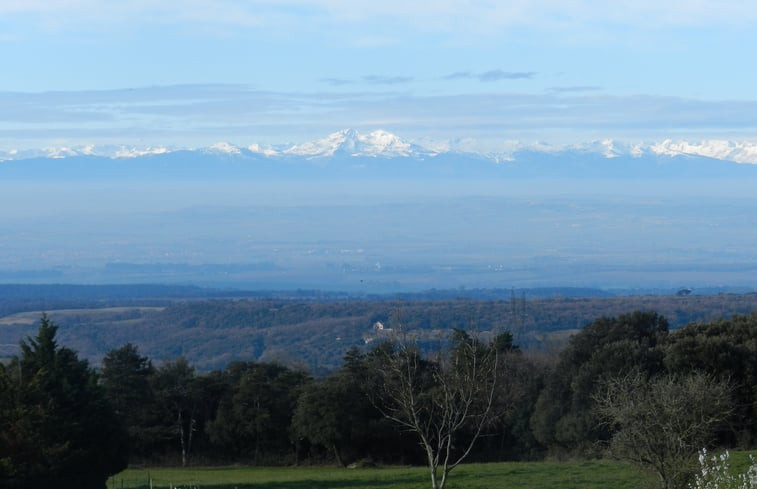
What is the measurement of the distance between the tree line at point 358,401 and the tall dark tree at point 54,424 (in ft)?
0.19

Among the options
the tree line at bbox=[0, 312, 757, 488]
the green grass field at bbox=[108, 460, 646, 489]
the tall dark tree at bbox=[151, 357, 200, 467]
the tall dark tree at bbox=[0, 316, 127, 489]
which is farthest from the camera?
the tall dark tree at bbox=[151, 357, 200, 467]

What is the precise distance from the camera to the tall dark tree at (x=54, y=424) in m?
27.9

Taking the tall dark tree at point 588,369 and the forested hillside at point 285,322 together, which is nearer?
the tall dark tree at point 588,369

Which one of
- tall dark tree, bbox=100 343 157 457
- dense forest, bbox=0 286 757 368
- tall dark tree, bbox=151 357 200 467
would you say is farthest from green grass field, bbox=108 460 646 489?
dense forest, bbox=0 286 757 368

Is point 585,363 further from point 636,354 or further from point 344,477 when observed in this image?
point 344,477

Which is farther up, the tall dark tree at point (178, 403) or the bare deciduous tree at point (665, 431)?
the bare deciduous tree at point (665, 431)

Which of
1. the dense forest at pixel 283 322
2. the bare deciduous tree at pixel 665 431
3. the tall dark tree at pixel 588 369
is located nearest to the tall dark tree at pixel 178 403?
the tall dark tree at pixel 588 369

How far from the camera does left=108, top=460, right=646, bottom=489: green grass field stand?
96.9ft

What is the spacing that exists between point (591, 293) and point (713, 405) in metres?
175

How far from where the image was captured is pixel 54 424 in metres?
29.8

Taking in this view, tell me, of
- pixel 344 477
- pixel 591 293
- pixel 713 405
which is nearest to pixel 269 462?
pixel 344 477

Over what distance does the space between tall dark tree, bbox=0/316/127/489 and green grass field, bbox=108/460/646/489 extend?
1181 millimetres

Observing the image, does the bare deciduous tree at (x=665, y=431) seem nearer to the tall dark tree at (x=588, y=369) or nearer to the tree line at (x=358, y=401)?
the tree line at (x=358, y=401)

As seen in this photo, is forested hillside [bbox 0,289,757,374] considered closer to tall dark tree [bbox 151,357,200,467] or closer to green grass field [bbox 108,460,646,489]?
tall dark tree [bbox 151,357,200,467]
